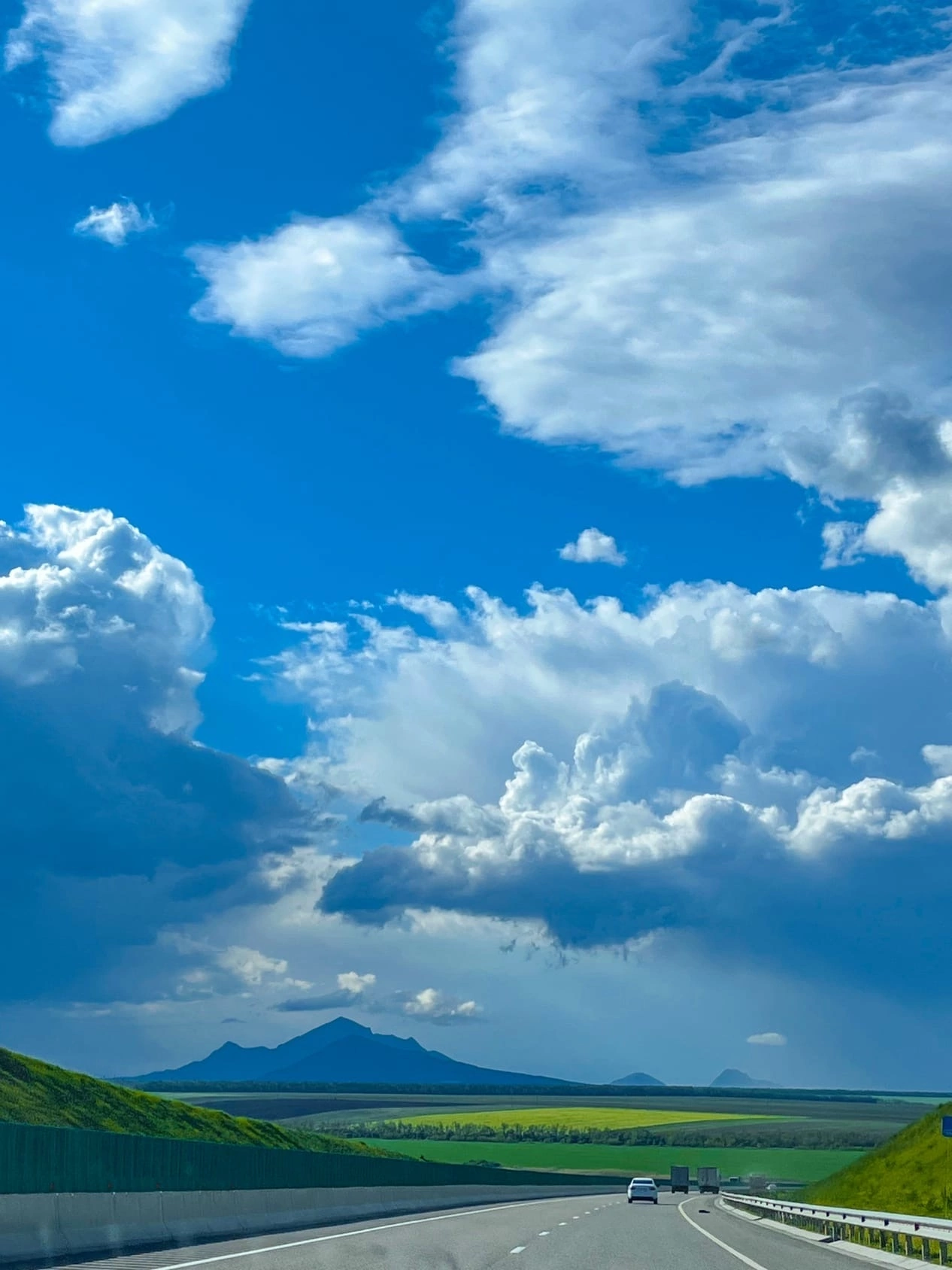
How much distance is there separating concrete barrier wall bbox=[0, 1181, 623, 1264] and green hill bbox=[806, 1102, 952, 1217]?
17.0 meters

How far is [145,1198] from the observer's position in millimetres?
23750

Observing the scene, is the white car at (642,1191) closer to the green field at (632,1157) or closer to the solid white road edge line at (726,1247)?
the solid white road edge line at (726,1247)

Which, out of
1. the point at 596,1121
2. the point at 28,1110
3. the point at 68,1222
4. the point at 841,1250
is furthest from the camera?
the point at 596,1121

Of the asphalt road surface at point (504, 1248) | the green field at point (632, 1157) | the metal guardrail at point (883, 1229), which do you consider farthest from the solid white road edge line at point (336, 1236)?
the green field at point (632, 1157)

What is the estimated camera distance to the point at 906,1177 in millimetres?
52844

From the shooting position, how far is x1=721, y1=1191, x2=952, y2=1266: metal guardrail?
24766mm

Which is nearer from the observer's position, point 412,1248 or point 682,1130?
point 412,1248

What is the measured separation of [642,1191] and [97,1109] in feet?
97.7

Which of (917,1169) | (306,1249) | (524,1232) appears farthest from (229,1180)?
(917,1169)

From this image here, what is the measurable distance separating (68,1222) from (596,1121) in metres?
186

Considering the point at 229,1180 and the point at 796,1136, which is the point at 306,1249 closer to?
the point at 229,1180

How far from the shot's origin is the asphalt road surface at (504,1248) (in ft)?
68.9

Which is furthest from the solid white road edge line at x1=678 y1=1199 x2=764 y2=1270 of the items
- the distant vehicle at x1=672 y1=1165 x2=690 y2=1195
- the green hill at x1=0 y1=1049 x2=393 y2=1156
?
the distant vehicle at x1=672 y1=1165 x2=690 y2=1195

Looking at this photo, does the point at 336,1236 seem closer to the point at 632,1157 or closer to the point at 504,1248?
the point at 504,1248
